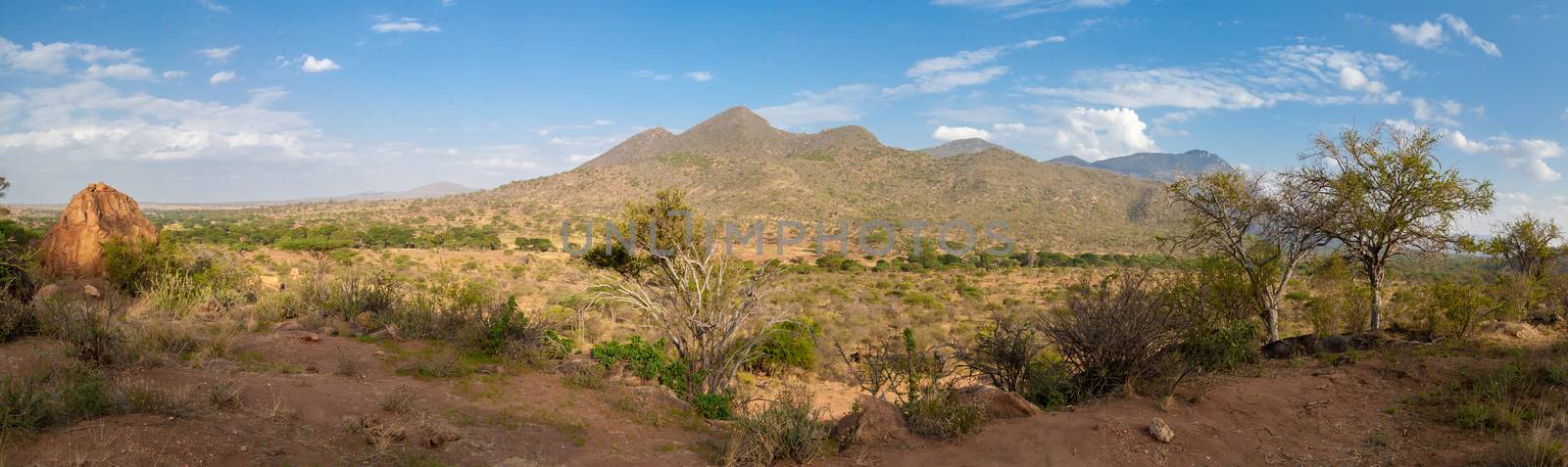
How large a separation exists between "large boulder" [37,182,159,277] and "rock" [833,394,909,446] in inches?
724

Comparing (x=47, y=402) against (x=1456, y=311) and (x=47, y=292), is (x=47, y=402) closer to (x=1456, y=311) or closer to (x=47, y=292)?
(x=47, y=292)

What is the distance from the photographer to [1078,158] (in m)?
177

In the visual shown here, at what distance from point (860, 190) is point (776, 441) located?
72979mm

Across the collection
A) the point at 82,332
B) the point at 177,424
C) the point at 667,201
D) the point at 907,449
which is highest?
the point at 667,201

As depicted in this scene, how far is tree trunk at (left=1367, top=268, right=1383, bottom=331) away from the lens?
1242 cm

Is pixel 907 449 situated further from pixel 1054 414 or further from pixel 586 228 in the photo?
pixel 586 228

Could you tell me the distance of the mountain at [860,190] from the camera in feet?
214

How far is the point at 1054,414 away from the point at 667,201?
41.1ft

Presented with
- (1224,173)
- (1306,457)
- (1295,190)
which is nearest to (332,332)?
(1306,457)

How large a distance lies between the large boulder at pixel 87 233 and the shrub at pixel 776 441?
17.6 m

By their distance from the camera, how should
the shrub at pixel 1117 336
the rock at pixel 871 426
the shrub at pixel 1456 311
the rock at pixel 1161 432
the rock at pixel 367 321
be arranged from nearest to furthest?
1. the rock at pixel 1161 432
2. the rock at pixel 871 426
3. the shrub at pixel 1117 336
4. the shrub at pixel 1456 311
5. the rock at pixel 367 321

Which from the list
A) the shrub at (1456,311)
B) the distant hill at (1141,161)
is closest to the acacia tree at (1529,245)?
the shrub at (1456,311)

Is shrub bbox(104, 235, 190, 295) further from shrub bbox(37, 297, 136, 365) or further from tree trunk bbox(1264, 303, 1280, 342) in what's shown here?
tree trunk bbox(1264, 303, 1280, 342)

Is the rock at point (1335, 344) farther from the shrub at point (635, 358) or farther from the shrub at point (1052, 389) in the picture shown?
the shrub at point (635, 358)
